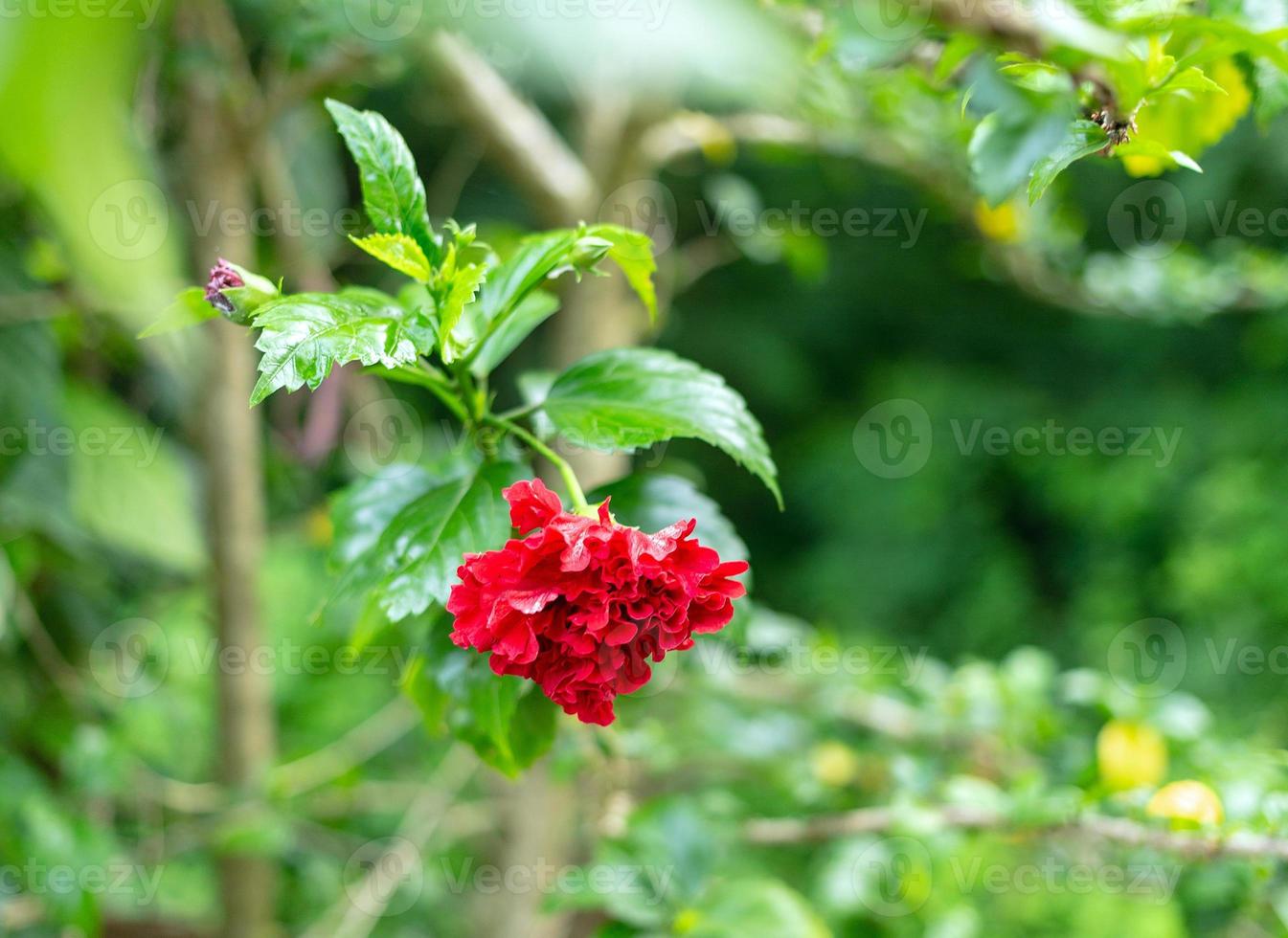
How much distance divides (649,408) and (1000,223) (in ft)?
2.85

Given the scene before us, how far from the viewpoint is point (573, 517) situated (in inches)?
14.1

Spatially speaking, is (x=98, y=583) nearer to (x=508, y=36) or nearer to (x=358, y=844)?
(x=358, y=844)

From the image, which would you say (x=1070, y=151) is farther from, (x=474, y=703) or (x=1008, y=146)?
(x=474, y=703)

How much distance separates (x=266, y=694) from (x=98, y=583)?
29cm

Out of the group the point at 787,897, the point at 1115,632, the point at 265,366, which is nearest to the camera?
the point at 265,366

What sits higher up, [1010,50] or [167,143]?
[1010,50]

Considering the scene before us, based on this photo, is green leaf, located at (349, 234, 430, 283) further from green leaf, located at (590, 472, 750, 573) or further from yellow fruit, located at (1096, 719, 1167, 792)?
yellow fruit, located at (1096, 719, 1167, 792)

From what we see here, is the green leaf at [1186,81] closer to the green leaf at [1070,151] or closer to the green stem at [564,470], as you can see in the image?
the green leaf at [1070,151]

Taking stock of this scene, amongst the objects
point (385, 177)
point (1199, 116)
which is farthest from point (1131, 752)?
point (385, 177)

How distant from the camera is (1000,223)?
1140 mm

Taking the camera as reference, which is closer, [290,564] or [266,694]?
[266,694]

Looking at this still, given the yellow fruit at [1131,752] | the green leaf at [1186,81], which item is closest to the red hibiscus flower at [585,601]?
the green leaf at [1186,81]

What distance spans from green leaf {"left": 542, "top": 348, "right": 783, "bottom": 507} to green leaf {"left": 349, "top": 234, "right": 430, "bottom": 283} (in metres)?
0.08

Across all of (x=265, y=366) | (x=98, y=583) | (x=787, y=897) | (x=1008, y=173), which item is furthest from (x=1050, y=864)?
(x=98, y=583)
